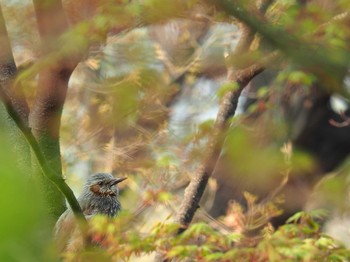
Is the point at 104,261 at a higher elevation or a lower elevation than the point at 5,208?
lower

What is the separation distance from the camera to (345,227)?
29.2 ft

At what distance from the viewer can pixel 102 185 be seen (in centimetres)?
631

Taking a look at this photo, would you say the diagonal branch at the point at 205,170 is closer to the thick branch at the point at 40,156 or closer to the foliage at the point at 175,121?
the foliage at the point at 175,121

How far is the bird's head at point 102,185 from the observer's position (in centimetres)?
623

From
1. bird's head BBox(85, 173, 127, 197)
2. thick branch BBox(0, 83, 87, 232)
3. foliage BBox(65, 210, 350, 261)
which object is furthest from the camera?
bird's head BBox(85, 173, 127, 197)

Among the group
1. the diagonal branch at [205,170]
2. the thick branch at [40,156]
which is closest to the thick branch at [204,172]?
the diagonal branch at [205,170]

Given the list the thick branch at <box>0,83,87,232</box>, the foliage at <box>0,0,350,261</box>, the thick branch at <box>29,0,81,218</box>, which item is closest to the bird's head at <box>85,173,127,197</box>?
the foliage at <box>0,0,350,261</box>

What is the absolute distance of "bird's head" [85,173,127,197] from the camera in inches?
245

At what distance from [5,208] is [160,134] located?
632cm

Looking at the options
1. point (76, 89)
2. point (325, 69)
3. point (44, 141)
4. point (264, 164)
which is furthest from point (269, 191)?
point (325, 69)

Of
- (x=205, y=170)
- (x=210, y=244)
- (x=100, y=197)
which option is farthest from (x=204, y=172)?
(x=100, y=197)

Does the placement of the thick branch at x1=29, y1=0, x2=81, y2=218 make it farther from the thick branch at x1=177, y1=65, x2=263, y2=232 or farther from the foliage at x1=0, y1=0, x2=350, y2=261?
the thick branch at x1=177, y1=65, x2=263, y2=232

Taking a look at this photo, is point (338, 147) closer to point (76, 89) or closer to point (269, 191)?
point (269, 191)

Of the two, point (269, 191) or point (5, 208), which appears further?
point (269, 191)
